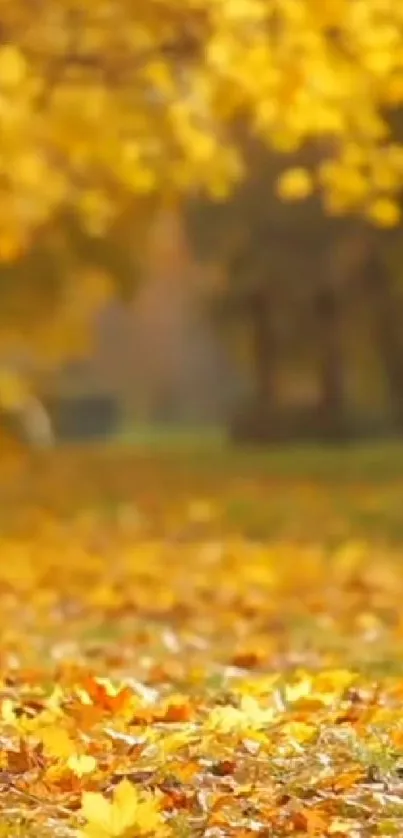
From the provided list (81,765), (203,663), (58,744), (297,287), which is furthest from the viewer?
(297,287)

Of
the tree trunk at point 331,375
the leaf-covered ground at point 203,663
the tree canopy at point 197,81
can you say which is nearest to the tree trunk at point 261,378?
the tree trunk at point 331,375

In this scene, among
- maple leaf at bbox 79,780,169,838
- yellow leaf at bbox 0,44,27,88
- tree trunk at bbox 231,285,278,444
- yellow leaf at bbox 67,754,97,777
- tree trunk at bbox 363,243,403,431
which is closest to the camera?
maple leaf at bbox 79,780,169,838

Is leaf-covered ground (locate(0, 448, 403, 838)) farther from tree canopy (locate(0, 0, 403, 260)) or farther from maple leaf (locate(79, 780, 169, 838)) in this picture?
tree canopy (locate(0, 0, 403, 260))

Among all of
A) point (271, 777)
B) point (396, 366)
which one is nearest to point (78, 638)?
point (271, 777)

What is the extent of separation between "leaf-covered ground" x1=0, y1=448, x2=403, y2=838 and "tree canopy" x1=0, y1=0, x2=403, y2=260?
268cm

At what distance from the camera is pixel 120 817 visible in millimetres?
4785

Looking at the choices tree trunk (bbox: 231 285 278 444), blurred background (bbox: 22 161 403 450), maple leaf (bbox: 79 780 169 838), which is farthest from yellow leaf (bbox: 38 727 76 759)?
tree trunk (bbox: 231 285 278 444)

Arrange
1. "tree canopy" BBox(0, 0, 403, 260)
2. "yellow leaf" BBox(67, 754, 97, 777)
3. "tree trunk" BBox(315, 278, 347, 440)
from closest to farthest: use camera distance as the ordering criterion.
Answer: "yellow leaf" BBox(67, 754, 97, 777) < "tree canopy" BBox(0, 0, 403, 260) < "tree trunk" BBox(315, 278, 347, 440)

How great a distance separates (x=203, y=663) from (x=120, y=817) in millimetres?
4145

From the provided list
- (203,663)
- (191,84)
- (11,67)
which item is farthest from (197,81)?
(203,663)

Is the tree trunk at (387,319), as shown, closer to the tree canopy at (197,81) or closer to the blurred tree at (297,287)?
the blurred tree at (297,287)

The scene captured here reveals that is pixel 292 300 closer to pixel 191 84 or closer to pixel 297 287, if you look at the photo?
pixel 297 287

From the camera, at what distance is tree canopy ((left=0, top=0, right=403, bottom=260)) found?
1071 centimetres

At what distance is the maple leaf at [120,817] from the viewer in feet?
15.7
